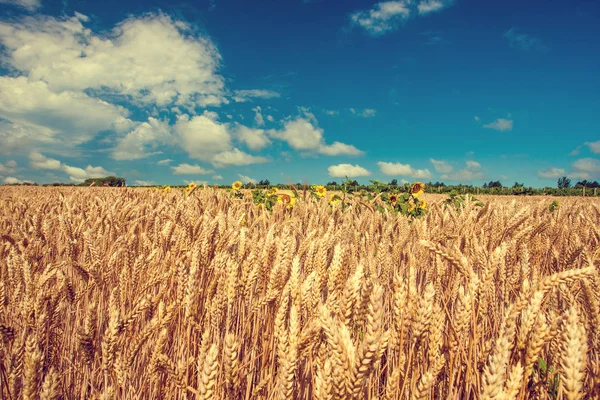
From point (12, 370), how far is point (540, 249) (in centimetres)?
337

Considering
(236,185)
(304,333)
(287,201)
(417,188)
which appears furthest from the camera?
(236,185)

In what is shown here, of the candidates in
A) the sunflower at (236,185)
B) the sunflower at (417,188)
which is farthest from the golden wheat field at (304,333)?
the sunflower at (236,185)

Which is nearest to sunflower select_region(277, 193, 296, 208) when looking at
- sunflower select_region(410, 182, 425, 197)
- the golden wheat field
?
sunflower select_region(410, 182, 425, 197)

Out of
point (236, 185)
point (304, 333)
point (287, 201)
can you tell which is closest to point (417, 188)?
point (287, 201)

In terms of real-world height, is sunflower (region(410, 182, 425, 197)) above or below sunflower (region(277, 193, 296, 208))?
above

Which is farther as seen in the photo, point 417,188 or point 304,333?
point 417,188

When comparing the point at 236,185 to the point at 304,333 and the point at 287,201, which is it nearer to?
the point at 287,201

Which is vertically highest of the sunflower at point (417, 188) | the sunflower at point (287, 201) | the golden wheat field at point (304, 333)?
the sunflower at point (417, 188)

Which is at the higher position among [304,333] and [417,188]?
[417,188]

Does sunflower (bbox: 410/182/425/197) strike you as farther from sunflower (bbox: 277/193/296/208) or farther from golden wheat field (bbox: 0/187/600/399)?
golden wheat field (bbox: 0/187/600/399)

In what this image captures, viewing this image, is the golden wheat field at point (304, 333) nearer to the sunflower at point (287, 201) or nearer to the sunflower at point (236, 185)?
the sunflower at point (287, 201)

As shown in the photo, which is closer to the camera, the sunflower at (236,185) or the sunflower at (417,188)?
the sunflower at (417,188)

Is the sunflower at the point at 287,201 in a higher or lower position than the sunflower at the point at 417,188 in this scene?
lower

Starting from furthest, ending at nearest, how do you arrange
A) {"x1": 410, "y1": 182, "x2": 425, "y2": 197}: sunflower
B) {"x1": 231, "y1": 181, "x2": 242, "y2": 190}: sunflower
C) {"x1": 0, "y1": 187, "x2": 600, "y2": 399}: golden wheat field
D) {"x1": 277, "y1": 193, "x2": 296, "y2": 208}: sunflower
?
{"x1": 231, "y1": 181, "x2": 242, "y2": 190}: sunflower, {"x1": 410, "y1": 182, "x2": 425, "y2": 197}: sunflower, {"x1": 277, "y1": 193, "x2": 296, "y2": 208}: sunflower, {"x1": 0, "y1": 187, "x2": 600, "y2": 399}: golden wheat field
